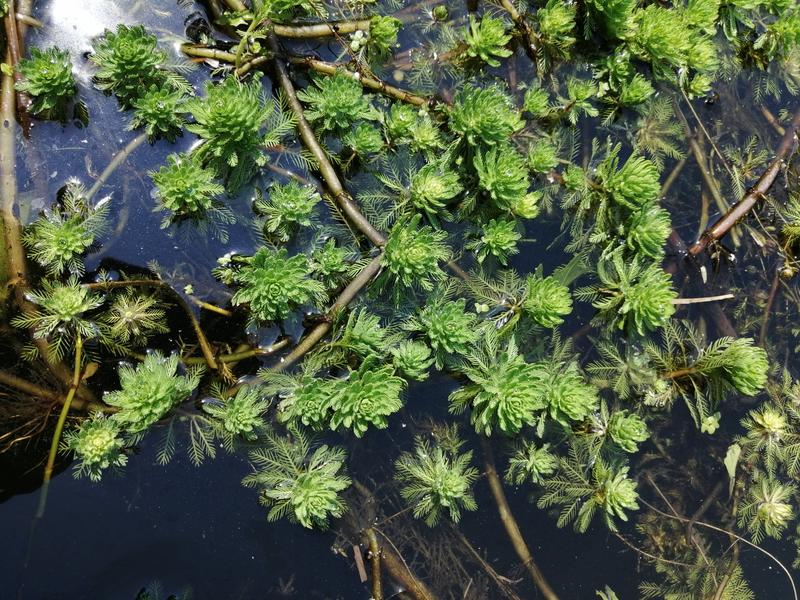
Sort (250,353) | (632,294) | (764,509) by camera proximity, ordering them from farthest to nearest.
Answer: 1. (764,509)
2. (632,294)
3. (250,353)

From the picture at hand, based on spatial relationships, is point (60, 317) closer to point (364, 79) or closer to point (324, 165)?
point (324, 165)

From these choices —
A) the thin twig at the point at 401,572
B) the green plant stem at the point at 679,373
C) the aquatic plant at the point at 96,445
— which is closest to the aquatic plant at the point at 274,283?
the aquatic plant at the point at 96,445

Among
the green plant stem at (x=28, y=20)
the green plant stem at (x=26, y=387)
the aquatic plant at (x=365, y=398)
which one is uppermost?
the green plant stem at (x=28, y=20)

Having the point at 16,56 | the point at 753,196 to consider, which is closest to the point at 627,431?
the point at 753,196

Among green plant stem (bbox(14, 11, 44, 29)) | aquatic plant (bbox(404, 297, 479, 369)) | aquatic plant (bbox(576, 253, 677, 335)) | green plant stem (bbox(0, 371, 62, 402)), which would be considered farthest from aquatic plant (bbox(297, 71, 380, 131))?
green plant stem (bbox(0, 371, 62, 402))

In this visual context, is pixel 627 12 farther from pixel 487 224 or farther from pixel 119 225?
pixel 119 225

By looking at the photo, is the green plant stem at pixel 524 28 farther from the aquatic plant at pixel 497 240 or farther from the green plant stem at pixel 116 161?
the green plant stem at pixel 116 161
